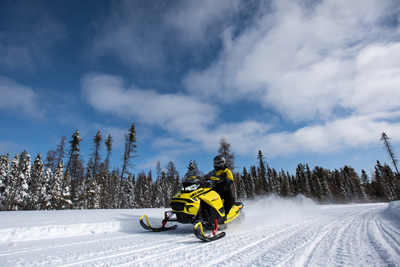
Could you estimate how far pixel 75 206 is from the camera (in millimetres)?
26047

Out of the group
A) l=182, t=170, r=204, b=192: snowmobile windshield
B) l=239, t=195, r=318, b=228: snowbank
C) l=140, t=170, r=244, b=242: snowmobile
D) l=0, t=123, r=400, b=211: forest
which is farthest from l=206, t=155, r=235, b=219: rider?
l=0, t=123, r=400, b=211: forest

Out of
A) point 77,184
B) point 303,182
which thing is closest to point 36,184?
point 77,184

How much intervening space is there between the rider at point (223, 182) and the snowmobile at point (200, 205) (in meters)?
0.19

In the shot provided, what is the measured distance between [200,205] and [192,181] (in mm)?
640

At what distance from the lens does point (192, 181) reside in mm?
5000

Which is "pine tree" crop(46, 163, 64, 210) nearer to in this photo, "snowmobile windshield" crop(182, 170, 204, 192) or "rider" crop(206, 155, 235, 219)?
"snowmobile windshield" crop(182, 170, 204, 192)

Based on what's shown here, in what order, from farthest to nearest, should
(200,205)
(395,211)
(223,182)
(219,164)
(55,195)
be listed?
(55,195)
(395,211)
(219,164)
(223,182)
(200,205)

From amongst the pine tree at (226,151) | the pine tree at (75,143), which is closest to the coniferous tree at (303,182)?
the pine tree at (226,151)

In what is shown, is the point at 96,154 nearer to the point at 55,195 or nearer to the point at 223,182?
the point at 55,195

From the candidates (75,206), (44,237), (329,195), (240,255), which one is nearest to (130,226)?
(44,237)

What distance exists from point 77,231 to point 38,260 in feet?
8.83

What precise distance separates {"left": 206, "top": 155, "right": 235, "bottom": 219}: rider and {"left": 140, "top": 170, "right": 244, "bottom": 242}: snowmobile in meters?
0.19

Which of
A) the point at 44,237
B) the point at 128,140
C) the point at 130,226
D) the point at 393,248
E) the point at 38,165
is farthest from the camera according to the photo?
the point at 38,165

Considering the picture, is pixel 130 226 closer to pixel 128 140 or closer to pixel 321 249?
pixel 321 249
